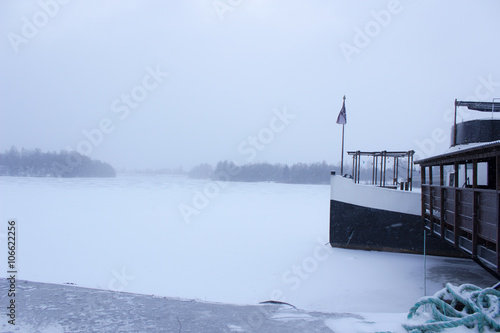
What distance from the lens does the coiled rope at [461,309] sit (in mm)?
2395

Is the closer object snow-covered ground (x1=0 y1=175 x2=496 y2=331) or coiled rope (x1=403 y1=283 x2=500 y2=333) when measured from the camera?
coiled rope (x1=403 y1=283 x2=500 y2=333)

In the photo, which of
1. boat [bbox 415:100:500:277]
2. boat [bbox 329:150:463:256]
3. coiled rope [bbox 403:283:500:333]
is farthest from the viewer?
boat [bbox 329:150:463:256]

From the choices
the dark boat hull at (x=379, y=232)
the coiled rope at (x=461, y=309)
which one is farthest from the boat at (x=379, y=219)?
the coiled rope at (x=461, y=309)

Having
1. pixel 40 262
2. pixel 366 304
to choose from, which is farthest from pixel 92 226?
pixel 366 304

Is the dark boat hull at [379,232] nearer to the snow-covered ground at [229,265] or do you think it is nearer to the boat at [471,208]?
the snow-covered ground at [229,265]

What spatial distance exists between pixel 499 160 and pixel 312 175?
5617cm

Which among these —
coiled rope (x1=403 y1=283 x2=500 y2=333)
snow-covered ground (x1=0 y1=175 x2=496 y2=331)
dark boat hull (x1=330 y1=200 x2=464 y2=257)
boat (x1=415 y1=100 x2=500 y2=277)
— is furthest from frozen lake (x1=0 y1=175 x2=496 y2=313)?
coiled rope (x1=403 y1=283 x2=500 y2=333)

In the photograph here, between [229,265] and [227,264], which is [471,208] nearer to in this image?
[229,265]

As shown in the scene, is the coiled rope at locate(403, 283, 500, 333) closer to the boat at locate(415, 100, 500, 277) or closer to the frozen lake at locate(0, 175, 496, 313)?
the boat at locate(415, 100, 500, 277)

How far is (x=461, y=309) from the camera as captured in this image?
2904 millimetres

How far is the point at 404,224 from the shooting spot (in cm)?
1000

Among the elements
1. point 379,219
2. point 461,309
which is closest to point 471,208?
point 461,309

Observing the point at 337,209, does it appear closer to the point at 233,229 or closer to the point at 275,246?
the point at 275,246

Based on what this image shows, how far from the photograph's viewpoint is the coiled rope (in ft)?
7.86
